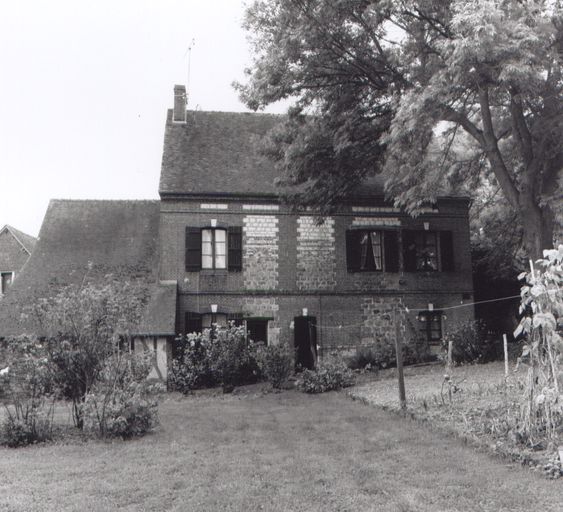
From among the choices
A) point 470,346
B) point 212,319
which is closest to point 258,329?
point 212,319

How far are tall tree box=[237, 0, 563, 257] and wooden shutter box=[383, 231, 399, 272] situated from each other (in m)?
3.59

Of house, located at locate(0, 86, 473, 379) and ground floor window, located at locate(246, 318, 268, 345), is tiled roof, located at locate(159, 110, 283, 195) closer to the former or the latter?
house, located at locate(0, 86, 473, 379)

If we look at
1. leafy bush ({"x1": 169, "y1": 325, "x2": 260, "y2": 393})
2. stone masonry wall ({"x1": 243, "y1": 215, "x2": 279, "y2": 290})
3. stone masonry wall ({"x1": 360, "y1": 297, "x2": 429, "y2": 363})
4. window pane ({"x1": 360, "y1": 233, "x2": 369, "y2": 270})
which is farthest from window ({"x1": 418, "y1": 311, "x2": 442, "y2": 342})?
leafy bush ({"x1": 169, "y1": 325, "x2": 260, "y2": 393})

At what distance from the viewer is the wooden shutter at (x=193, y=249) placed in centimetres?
1972

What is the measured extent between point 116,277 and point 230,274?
366 centimetres

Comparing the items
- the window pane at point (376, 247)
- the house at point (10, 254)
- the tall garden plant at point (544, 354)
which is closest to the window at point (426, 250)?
the window pane at point (376, 247)

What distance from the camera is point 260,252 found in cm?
2025

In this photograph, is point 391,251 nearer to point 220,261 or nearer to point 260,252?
point 260,252

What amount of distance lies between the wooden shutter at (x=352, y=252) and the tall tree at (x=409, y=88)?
8.92 feet

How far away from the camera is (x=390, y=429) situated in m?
9.62

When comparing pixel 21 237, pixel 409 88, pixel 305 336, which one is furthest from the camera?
pixel 21 237

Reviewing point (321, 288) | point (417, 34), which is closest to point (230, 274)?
point (321, 288)

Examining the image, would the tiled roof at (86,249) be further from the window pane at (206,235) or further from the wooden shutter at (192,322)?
the window pane at (206,235)

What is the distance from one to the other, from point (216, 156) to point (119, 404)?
12.9 meters
